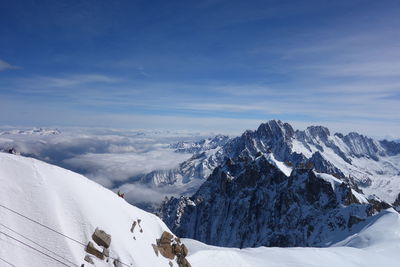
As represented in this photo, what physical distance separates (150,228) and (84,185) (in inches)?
328

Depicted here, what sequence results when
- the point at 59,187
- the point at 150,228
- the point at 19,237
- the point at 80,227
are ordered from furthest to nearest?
1. the point at 150,228
2. the point at 59,187
3. the point at 80,227
4. the point at 19,237

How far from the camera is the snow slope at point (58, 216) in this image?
19469 mm

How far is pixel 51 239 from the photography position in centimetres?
2012

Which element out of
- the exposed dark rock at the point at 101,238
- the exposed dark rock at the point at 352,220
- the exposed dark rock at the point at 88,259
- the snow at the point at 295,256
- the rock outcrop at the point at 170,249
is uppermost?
the exposed dark rock at the point at 101,238

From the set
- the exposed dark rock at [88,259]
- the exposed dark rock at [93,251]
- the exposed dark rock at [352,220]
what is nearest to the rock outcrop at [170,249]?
the exposed dark rock at [93,251]

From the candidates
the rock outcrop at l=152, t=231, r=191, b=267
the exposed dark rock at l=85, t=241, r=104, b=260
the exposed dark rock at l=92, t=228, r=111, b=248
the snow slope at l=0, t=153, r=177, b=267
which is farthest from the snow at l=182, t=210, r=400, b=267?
the exposed dark rock at l=85, t=241, r=104, b=260

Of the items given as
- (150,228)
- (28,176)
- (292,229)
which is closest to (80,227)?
(28,176)

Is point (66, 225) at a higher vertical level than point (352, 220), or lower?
higher

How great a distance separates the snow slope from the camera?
1947 centimetres

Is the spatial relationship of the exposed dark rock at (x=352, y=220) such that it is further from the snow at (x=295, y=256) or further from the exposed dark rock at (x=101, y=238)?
the exposed dark rock at (x=101, y=238)

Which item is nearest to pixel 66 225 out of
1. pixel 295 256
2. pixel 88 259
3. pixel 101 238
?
pixel 101 238

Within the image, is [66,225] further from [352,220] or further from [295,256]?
[352,220]

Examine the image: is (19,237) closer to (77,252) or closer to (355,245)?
(77,252)

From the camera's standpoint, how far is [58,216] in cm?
2136
